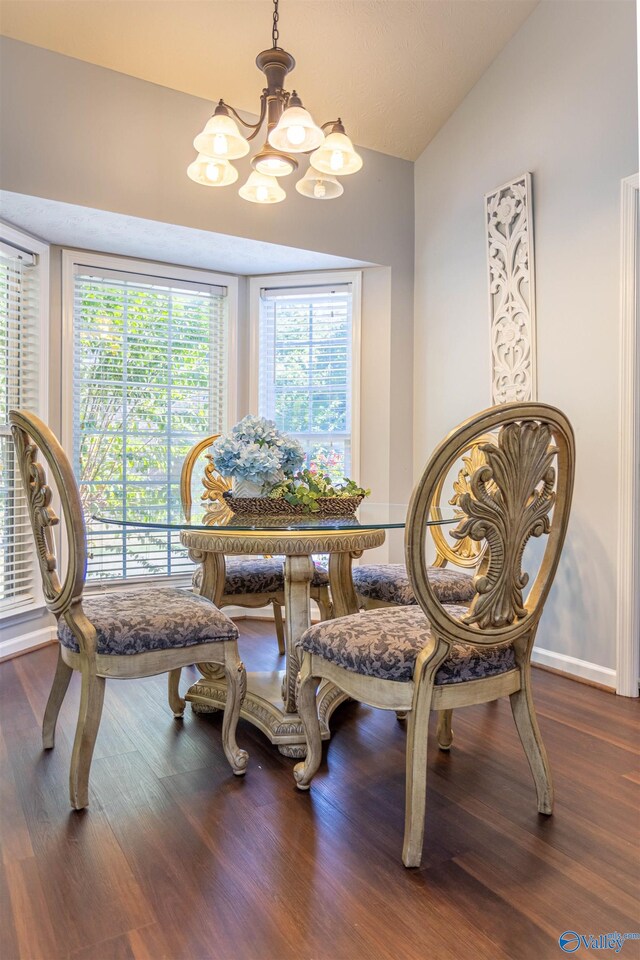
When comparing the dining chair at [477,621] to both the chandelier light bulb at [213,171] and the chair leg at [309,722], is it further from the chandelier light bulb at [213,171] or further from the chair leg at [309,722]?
the chandelier light bulb at [213,171]

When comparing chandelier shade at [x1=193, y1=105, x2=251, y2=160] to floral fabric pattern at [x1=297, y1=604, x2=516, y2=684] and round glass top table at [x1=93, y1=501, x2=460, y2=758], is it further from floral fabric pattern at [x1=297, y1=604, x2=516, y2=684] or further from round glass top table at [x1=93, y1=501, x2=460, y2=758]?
floral fabric pattern at [x1=297, y1=604, x2=516, y2=684]

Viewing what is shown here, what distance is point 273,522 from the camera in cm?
208

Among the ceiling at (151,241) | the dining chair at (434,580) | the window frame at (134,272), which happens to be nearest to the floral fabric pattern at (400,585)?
the dining chair at (434,580)

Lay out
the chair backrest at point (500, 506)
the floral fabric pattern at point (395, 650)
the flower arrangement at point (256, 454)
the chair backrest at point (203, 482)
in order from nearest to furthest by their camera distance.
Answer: the chair backrest at point (500, 506) → the floral fabric pattern at point (395, 650) → the flower arrangement at point (256, 454) → the chair backrest at point (203, 482)

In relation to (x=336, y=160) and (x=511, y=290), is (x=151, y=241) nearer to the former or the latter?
(x=336, y=160)

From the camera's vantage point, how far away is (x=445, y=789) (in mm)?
1898

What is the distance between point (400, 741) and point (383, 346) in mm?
2454

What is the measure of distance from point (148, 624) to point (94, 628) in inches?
5.8

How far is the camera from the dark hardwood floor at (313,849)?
4.25 feet

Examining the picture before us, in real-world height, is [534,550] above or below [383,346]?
below

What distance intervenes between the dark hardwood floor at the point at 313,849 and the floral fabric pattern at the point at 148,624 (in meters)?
0.45

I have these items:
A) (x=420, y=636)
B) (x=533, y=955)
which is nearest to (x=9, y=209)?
(x=420, y=636)

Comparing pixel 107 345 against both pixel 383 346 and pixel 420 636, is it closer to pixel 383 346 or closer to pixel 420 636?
pixel 383 346

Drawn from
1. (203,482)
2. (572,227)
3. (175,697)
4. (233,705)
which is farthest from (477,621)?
(572,227)
